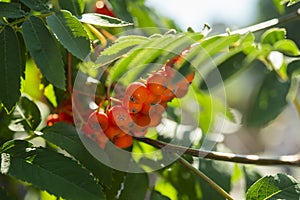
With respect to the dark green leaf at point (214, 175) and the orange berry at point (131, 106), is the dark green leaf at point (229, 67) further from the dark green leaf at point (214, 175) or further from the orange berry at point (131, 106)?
the orange berry at point (131, 106)

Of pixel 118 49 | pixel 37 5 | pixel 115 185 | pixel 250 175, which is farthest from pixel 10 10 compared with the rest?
pixel 250 175

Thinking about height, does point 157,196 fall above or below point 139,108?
below

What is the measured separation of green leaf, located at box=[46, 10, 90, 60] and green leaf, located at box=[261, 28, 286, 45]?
39 centimetres

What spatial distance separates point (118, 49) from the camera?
0.73 metres

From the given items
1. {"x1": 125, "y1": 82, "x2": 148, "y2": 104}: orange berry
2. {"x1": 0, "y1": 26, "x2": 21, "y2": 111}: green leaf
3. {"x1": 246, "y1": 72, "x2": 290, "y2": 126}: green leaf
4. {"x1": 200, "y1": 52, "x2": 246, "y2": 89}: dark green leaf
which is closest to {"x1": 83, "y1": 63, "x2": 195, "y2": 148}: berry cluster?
{"x1": 125, "y1": 82, "x2": 148, "y2": 104}: orange berry

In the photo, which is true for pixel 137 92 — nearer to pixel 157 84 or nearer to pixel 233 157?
pixel 157 84

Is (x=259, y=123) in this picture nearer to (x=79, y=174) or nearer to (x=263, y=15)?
(x=79, y=174)

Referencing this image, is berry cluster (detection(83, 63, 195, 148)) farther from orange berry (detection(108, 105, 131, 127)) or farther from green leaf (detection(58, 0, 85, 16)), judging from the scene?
green leaf (detection(58, 0, 85, 16))

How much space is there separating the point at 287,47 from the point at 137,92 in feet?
1.11

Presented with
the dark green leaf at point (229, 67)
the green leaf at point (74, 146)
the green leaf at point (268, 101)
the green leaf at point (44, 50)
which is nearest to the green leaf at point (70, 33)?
the green leaf at point (44, 50)

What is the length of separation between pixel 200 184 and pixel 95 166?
0.72ft

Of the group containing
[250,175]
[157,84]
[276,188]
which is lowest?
[250,175]

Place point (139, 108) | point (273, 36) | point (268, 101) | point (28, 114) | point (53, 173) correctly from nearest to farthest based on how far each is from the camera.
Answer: point (53, 173)
point (139, 108)
point (28, 114)
point (273, 36)
point (268, 101)

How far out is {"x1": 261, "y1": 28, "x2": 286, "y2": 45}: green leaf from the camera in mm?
984
